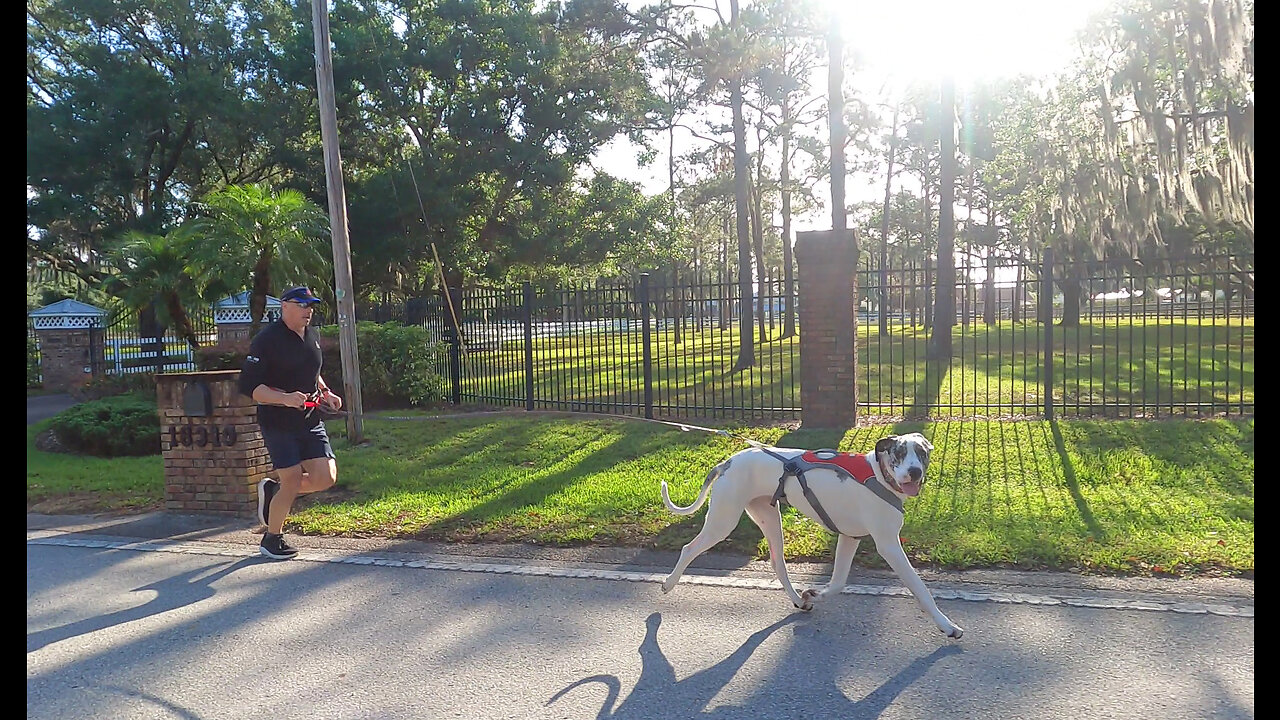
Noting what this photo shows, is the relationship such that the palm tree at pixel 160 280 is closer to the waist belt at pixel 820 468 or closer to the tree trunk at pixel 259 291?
the tree trunk at pixel 259 291

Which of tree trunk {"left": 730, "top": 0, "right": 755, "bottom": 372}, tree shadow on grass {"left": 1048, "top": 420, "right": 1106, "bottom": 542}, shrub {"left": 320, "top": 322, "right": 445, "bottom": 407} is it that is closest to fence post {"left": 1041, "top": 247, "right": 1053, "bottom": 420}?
tree shadow on grass {"left": 1048, "top": 420, "right": 1106, "bottom": 542}

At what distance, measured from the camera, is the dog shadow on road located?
3.46 meters

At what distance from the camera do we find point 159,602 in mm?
5148

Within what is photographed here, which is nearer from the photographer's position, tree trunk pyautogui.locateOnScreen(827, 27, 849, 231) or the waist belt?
the waist belt

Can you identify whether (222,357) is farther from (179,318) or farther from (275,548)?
(275,548)

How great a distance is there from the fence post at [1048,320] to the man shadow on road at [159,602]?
853 cm

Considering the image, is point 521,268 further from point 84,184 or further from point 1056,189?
point 1056,189

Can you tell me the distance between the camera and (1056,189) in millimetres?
20859

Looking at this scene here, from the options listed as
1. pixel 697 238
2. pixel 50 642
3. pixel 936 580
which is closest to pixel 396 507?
pixel 50 642

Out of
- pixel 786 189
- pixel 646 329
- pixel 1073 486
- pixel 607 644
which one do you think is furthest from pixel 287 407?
pixel 786 189

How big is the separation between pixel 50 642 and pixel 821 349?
7631mm

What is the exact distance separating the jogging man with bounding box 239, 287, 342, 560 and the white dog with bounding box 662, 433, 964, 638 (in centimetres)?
288

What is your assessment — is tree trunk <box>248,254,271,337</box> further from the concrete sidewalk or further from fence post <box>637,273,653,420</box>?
fence post <box>637,273,653,420</box>

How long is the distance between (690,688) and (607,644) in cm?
68
